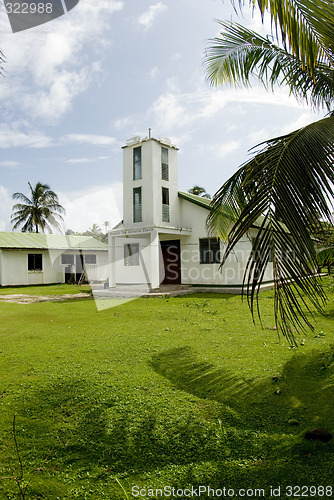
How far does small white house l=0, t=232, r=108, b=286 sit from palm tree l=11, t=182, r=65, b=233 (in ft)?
38.2

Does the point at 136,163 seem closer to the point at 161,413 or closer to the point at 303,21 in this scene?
the point at 303,21

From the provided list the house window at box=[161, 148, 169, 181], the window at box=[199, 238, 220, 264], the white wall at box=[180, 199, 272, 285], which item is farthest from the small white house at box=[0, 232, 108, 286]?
the window at box=[199, 238, 220, 264]

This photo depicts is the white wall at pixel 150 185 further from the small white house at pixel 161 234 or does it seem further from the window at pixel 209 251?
the window at pixel 209 251

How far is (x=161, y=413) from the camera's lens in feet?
11.9

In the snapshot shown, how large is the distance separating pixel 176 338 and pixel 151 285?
932 cm

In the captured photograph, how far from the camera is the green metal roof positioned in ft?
76.1

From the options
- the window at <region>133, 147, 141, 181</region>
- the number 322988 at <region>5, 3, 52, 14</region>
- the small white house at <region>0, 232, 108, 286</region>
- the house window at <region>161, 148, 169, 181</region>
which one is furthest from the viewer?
the small white house at <region>0, 232, 108, 286</region>

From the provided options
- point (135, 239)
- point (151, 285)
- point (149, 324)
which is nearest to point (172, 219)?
point (135, 239)

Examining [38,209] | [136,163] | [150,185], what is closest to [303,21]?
[150,185]

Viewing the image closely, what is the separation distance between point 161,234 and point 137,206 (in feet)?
6.24

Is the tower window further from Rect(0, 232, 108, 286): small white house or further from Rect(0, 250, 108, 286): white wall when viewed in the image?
Rect(0, 250, 108, 286): white wall

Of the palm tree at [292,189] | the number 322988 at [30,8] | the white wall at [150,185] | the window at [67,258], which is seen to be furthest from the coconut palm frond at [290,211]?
the window at [67,258]

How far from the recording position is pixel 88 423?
349 centimetres

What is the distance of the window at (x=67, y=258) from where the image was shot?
86.2 ft
